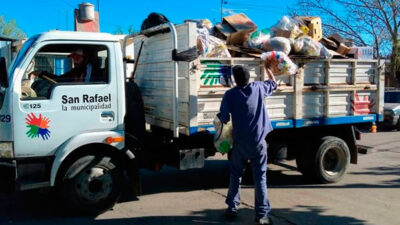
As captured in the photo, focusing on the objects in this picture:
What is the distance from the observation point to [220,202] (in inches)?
240

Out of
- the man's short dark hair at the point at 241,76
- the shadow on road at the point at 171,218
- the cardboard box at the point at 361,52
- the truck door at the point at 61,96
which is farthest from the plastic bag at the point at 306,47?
the truck door at the point at 61,96

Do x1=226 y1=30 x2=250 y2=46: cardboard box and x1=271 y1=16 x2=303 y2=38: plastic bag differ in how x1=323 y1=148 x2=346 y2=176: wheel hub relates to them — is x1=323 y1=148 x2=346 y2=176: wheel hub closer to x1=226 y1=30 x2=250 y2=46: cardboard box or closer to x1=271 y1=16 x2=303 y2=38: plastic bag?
x1=271 y1=16 x2=303 y2=38: plastic bag

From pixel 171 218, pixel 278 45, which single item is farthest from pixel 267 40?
pixel 171 218

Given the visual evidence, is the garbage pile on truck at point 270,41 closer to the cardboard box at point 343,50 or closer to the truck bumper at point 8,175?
the cardboard box at point 343,50

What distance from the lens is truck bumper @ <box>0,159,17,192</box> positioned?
15.9ft

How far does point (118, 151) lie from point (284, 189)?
2.81 meters

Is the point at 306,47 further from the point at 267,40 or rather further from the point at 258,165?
the point at 258,165

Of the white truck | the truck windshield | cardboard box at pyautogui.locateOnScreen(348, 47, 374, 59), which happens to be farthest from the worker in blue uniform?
cardboard box at pyautogui.locateOnScreen(348, 47, 374, 59)

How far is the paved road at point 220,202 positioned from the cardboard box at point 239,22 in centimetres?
252

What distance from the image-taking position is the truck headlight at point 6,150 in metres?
4.90

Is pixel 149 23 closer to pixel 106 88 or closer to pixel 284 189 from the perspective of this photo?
pixel 106 88

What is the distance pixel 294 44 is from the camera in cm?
655

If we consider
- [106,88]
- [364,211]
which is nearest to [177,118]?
[106,88]

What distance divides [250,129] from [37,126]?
96.0 inches
